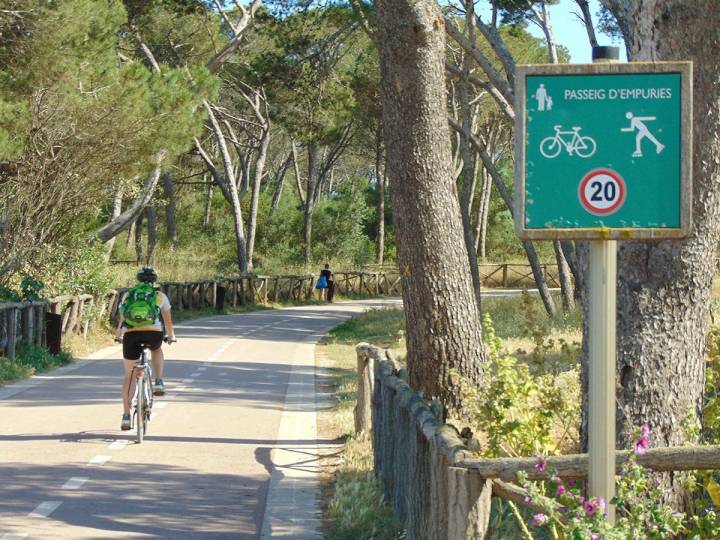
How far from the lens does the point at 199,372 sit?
1928cm

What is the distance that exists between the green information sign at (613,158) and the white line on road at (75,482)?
6.27m

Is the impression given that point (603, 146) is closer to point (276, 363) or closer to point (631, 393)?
point (631, 393)

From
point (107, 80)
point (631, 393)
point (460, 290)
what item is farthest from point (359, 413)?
point (107, 80)

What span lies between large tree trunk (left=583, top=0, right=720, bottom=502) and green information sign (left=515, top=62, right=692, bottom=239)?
2.22m

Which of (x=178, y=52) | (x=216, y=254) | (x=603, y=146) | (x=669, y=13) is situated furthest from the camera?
(x=216, y=254)

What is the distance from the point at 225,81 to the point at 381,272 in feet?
49.4

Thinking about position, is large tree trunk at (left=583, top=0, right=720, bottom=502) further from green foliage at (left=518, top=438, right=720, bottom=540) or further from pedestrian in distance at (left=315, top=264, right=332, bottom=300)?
pedestrian in distance at (left=315, top=264, right=332, bottom=300)

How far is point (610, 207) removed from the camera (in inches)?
Result: 160

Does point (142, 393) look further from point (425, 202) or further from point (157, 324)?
point (425, 202)

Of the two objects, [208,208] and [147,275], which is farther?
[208,208]

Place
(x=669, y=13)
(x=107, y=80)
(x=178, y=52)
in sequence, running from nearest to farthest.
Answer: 1. (x=669, y=13)
2. (x=107, y=80)
3. (x=178, y=52)

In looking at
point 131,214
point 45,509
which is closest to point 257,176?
point 131,214

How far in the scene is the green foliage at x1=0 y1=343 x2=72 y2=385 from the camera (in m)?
17.2

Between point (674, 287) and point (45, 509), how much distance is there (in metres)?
4.77
